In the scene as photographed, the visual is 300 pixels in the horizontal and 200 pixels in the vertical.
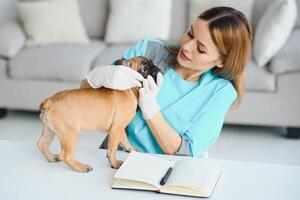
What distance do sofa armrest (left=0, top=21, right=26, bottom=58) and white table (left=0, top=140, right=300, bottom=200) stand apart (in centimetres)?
184

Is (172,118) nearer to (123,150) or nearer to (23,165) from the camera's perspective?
(123,150)

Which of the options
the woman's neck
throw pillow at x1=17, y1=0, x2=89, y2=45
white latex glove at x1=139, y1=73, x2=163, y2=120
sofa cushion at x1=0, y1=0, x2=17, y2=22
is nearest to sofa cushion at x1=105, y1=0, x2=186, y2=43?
throw pillow at x1=17, y1=0, x2=89, y2=45

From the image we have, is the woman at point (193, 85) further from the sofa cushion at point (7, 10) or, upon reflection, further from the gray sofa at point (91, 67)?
the sofa cushion at point (7, 10)

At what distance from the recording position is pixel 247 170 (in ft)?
4.80

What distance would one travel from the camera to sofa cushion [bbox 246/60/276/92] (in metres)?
2.98

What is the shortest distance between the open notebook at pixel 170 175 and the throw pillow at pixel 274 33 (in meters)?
1.69

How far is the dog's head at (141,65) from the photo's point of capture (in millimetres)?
1470

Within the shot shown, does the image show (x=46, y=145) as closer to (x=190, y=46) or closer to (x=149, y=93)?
(x=149, y=93)

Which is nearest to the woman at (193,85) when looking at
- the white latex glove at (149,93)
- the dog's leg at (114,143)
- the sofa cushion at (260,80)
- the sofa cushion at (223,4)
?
the white latex glove at (149,93)

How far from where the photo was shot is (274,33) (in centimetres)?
301

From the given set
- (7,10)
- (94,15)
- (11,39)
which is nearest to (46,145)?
(11,39)

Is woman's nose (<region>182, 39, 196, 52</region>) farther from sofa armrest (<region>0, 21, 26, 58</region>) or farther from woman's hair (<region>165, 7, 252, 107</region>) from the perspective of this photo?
sofa armrest (<region>0, 21, 26, 58</region>)

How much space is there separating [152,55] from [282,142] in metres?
1.57

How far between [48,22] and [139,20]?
59 cm
